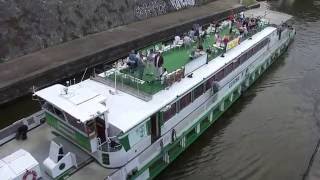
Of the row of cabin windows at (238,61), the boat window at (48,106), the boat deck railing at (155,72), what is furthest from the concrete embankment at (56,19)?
the row of cabin windows at (238,61)

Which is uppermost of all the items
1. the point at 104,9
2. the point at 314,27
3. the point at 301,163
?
the point at 104,9

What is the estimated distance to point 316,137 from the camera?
63.7ft

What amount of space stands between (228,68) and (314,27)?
76.2ft

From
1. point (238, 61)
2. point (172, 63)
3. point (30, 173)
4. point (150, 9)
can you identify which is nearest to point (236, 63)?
point (238, 61)

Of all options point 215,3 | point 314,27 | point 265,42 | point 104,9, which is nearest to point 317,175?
point 265,42

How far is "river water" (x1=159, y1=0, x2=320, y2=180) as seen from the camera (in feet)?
55.5

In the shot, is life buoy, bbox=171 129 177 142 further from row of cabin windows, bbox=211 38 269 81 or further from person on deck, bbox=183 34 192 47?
person on deck, bbox=183 34 192 47

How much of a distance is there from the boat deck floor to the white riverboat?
273 mm

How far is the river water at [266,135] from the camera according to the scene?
16.9m

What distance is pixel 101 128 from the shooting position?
42.8 feet

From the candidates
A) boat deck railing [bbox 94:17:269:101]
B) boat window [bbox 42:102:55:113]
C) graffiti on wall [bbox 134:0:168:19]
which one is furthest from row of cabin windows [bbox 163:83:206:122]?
graffiti on wall [bbox 134:0:168:19]

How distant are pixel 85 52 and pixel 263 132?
48.3ft

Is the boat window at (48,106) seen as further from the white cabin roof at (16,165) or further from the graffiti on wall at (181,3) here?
the graffiti on wall at (181,3)

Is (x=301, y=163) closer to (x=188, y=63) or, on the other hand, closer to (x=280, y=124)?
(x=280, y=124)
